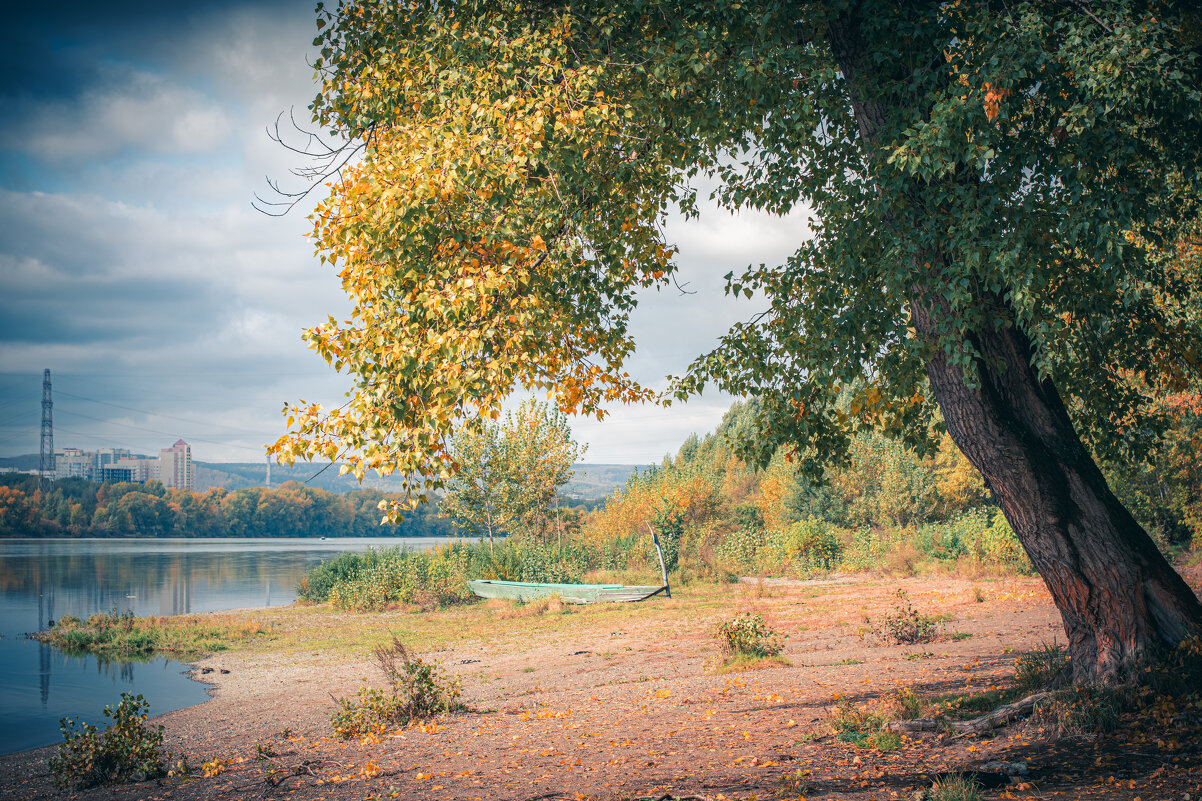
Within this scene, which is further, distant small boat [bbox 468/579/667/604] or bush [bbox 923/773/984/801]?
distant small boat [bbox 468/579/667/604]

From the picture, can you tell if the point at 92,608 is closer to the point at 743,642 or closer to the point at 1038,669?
the point at 743,642

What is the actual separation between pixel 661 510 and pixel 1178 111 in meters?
25.7

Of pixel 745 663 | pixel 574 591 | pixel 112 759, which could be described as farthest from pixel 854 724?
pixel 574 591

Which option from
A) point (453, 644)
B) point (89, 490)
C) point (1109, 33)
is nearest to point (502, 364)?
point (1109, 33)

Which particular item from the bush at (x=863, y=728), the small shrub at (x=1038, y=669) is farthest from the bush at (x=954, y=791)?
the small shrub at (x=1038, y=669)

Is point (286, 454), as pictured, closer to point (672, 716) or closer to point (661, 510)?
point (672, 716)

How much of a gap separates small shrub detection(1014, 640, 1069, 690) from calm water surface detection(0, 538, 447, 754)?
40.8 ft

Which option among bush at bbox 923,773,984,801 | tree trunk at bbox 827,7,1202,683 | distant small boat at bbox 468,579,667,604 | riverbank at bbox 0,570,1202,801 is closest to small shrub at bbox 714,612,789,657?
riverbank at bbox 0,570,1202,801

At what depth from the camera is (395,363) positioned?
5.07m

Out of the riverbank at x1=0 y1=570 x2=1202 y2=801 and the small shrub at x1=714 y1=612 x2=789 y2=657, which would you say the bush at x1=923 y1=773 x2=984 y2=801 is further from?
the small shrub at x1=714 y1=612 x2=789 y2=657

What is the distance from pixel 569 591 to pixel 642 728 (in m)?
15.4

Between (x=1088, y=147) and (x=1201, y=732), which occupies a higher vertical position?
(x=1088, y=147)

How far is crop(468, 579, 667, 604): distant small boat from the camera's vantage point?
20.7 m

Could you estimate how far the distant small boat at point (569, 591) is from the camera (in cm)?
2070
